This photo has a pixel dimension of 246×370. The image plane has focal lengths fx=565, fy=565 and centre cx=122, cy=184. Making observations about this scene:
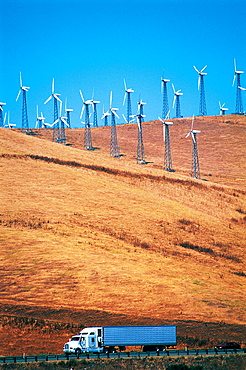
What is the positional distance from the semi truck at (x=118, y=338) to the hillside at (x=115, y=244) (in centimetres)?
585

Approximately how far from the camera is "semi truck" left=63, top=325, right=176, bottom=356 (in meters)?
41.1

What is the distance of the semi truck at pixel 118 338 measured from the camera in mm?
41125

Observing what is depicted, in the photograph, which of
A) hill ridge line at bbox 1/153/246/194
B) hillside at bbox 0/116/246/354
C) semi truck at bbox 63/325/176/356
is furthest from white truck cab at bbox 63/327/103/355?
hill ridge line at bbox 1/153/246/194

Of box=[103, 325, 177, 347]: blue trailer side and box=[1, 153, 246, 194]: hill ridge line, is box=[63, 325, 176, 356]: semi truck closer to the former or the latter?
box=[103, 325, 177, 347]: blue trailer side

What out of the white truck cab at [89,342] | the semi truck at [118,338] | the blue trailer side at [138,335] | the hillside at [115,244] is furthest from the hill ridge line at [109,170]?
the blue trailer side at [138,335]

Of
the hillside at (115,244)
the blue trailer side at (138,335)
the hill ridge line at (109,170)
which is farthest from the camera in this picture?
the hill ridge line at (109,170)

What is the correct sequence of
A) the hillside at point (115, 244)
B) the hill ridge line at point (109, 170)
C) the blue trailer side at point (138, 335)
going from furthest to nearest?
the hill ridge line at point (109, 170) < the hillside at point (115, 244) < the blue trailer side at point (138, 335)

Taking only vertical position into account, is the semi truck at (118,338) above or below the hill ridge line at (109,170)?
below

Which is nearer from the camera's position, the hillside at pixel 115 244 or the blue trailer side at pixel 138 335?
the blue trailer side at pixel 138 335

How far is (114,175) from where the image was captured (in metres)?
113

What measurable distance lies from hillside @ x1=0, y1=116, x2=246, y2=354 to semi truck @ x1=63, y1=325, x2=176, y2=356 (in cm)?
585

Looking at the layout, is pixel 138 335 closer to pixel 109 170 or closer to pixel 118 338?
pixel 118 338

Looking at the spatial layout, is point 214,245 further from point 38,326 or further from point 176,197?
point 38,326

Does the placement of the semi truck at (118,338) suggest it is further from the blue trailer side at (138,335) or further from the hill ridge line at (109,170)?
the hill ridge line at (109,170)
